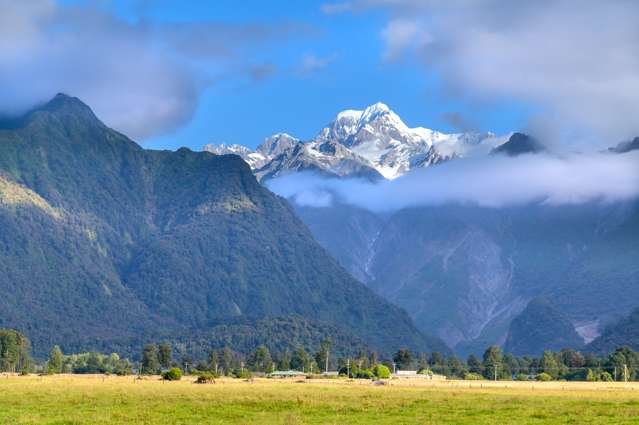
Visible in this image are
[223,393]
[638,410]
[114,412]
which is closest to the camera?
[114,412]

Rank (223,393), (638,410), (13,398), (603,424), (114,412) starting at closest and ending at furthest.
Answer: (603,424)
(114,412)
(638,410)
(13,398)
(223,393)

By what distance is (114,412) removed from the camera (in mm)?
101125

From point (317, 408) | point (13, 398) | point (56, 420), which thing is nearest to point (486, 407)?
point (317, 408)

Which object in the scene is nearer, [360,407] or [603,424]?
[603,424]

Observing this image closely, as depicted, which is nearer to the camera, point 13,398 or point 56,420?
point 56,420

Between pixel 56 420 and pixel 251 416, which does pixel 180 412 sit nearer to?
pixel 251 416

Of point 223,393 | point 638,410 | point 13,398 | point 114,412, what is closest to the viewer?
point 114,412

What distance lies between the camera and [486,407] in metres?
112

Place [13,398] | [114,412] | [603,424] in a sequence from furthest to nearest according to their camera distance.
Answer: [13,398], [114,412], [603,424]

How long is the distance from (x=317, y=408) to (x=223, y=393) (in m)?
27.7

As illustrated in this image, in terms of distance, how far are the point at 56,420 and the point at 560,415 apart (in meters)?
49.4

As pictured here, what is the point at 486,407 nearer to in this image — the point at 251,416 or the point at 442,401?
the point at 442,401

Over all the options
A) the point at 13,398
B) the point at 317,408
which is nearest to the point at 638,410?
the point at 317,408

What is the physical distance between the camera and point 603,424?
304ft
